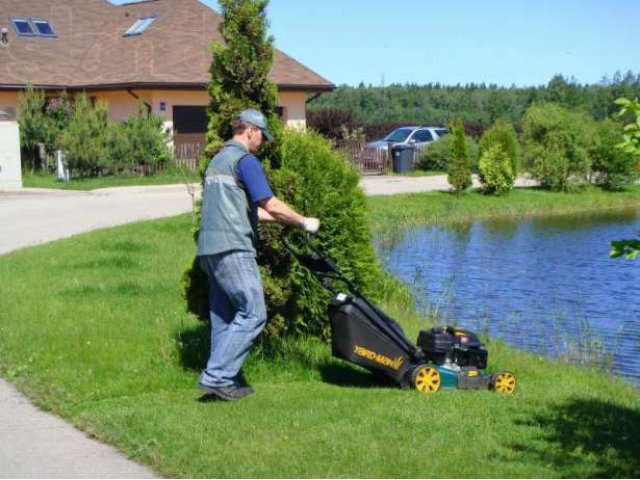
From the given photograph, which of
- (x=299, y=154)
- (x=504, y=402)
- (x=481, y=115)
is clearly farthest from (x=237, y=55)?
(x=481, y=115)

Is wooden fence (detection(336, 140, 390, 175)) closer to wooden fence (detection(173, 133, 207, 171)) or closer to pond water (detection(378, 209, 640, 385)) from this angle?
wooden fence (detection(173, 133, 207, 171))

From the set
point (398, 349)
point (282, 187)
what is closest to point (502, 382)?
point (398, 349)

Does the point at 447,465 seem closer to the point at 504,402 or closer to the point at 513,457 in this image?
the point at 513,457

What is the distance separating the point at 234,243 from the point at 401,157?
103ft

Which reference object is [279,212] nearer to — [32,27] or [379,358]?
[379,358]

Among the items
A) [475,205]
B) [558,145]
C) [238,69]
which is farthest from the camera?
[558,145]

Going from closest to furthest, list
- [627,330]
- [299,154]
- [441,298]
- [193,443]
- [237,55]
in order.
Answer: [193,443] → [237,55] → [299,154] → [627,330] → [441,298]

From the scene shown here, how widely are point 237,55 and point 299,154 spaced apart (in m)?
1.21

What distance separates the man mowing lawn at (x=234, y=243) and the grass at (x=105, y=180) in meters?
21.1

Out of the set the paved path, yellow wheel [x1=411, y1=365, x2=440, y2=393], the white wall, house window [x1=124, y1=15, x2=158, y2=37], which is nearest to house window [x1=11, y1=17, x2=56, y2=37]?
house window [x1=124, y1=15, x2=158, y2=37]

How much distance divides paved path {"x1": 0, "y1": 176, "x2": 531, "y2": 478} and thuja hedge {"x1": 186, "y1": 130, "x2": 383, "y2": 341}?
2.03m

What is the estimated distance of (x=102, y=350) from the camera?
910 cm

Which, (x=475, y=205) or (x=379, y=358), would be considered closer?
(x=379, y=358)

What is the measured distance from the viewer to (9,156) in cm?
2923
